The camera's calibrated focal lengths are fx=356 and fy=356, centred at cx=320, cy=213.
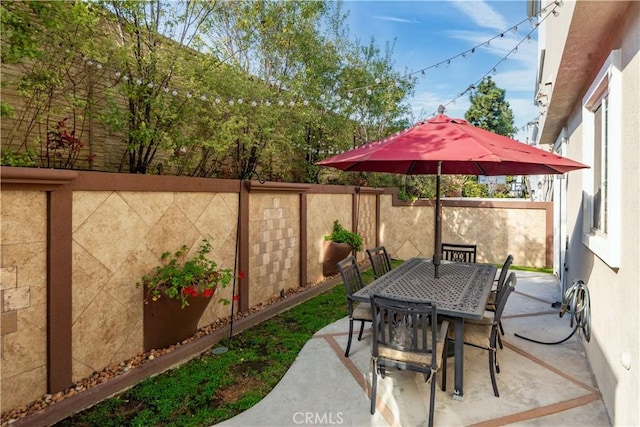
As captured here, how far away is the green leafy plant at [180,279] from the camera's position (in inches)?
135

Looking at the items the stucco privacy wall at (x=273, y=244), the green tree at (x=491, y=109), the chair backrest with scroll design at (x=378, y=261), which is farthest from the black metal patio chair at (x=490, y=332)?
the green tree at (x=491, y=109)

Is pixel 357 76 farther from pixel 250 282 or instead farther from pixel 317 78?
pixel 250 282

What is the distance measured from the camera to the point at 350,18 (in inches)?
322

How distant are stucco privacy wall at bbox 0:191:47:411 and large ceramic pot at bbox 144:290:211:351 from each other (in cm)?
91

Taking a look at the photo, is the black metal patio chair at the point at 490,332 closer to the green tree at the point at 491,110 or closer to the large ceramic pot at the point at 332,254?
the large ceramic pot at the point at 332,254

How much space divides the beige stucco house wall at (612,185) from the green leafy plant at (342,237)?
161 inches

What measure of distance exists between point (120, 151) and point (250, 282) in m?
2.36

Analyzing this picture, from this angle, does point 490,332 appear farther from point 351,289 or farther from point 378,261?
point 378,261

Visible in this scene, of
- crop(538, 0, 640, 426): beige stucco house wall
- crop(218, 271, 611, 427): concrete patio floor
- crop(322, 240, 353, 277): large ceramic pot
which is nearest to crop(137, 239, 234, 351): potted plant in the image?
crop(218, 271, 611, 427): concrete patio floor

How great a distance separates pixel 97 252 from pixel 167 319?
0.98 meters

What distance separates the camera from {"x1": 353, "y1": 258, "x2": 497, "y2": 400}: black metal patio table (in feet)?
9.68

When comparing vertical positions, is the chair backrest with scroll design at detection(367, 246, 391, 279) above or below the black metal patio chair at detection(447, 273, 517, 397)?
above

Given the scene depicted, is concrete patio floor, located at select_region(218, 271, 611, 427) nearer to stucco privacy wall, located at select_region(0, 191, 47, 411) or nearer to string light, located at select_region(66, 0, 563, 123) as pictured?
stucco privacy wall, located at select_region(0, 191, 47, 411)

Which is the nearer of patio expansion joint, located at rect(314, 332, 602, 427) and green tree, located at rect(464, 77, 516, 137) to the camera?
patio expansion joint, located at rect(314, 332, 602, 427)
